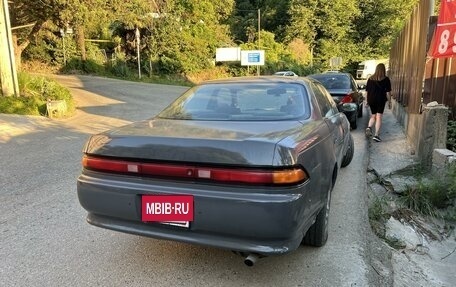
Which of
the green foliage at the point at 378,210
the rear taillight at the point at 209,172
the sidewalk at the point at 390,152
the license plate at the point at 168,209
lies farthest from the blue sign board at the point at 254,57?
the license plate at the point at 168,209

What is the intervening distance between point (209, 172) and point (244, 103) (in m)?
1.49

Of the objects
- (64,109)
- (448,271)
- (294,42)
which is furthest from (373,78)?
(294,42)

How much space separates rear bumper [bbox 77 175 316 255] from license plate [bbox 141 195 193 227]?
0.12 feet

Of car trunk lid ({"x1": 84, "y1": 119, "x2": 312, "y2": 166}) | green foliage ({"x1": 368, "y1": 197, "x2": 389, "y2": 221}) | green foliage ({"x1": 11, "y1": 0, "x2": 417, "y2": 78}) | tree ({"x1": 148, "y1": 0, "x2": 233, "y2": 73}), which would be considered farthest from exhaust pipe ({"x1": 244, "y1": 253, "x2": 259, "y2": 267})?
tree ({"x1": 148, "y1": 0, "x2": 233, "y2": 73})

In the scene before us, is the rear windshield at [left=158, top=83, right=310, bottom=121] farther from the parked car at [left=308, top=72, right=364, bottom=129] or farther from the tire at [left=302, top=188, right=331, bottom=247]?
the parked car at [left=308, top=72, right=364, bottom=129]

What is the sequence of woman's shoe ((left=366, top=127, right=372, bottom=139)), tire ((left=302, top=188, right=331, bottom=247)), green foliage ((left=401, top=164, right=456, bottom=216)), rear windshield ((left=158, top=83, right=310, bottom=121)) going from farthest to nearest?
woman's shoe ((left=366, top=127, right=372, bottom=139)) < green foliage ((left=401, top=164, right=456, bottom=216)) < rear windshield ((left=158, top=83, right=310, bottom=121)) < tire ((left=302, top=188, right=331, bottom=247))

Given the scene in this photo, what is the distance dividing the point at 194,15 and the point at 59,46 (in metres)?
12.5

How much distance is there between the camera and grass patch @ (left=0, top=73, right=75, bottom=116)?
39.3ft

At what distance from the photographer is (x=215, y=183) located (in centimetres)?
275

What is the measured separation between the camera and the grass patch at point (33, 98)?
12.0 metres

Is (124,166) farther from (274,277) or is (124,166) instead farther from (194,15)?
(194,15)

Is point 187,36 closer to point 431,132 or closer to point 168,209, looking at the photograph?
point 431,132

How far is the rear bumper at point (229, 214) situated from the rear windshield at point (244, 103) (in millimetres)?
1150

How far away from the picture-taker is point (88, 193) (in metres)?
3.12
